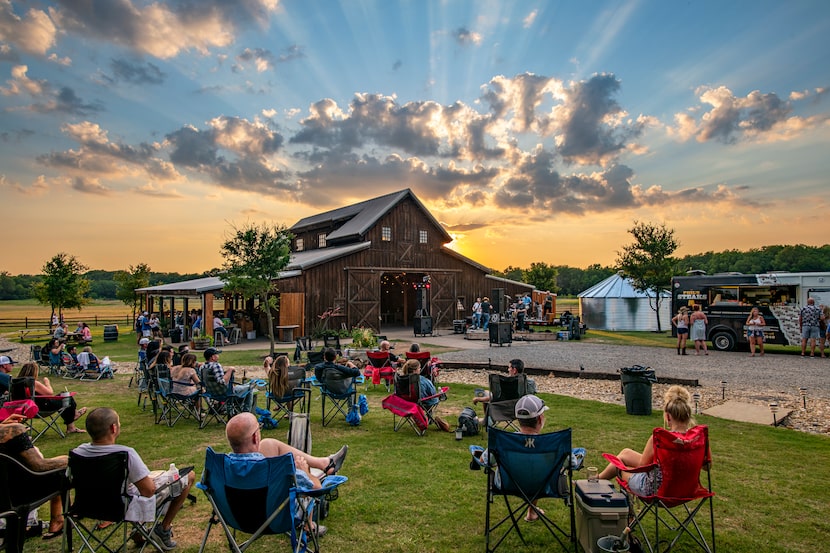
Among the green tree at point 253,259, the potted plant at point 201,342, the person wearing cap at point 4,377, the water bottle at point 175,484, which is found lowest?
the potted plant at point 201,342

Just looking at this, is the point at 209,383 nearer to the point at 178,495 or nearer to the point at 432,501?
the point at 178,495

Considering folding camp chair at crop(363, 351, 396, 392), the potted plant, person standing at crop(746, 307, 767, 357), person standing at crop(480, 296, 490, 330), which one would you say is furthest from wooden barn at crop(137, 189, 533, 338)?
person standing at crop(746, 307, 767, 357)

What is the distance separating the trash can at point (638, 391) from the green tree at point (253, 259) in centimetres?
1245

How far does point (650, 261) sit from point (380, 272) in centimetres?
1404

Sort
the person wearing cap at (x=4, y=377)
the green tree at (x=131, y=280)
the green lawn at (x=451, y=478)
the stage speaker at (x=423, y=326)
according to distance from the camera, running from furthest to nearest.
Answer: the green tree at (x=131, y=280)
the stage speaker at (x=423, y=326)
the person wearing cap at (x=4, y=377)
the green lawn at (x=451, y=478)

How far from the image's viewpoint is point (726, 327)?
16891mm

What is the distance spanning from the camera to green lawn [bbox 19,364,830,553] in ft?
13.2

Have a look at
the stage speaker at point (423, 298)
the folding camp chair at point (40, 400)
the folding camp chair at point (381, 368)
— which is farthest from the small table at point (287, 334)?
the folding camp chair at point (40, 400)

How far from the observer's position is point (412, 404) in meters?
7.04

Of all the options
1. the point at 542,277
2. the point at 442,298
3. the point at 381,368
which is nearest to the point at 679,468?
the point at 381,368

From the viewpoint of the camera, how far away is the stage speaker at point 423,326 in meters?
23.4

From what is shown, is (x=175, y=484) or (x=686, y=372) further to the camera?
(x=686, y=372)

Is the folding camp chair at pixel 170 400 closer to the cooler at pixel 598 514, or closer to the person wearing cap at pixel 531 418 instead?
the person wearing cap at pixel 531 418

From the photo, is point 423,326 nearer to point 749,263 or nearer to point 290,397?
point 290,397
